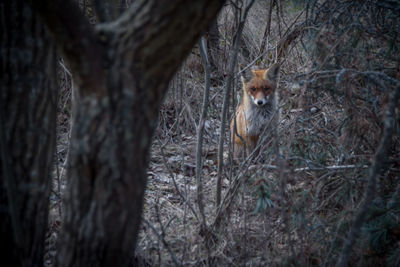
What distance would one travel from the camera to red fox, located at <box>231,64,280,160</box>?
233 inches

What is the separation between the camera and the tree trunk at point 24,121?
213 centimetres

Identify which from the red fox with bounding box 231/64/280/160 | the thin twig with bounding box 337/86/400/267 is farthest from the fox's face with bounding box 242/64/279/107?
the thin twig with bounding box 337/86/400/267

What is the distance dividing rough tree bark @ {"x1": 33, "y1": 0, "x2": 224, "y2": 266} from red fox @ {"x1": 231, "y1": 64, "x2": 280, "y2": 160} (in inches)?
164

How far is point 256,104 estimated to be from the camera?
20.0 ft

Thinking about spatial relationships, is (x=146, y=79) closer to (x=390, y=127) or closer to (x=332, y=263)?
(x=390, y=127)

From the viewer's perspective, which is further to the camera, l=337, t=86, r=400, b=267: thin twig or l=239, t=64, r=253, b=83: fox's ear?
l=239, t=64, r=253, b=83: fox's ear

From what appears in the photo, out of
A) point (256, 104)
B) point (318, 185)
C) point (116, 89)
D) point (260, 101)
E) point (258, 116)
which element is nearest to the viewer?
point (116, 89)

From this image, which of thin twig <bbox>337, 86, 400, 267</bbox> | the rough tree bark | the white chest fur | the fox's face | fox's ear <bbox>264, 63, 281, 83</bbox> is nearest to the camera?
the rough tree bark

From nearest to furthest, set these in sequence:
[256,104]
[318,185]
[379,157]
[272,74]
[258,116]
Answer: [379,157], [318,185], [272,74], [256,104], [258,116]

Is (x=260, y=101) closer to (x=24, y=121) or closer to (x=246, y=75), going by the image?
(x=246, y=75)

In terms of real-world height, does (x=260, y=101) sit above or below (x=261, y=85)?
below

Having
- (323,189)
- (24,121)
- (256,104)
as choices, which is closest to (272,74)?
(256,104)

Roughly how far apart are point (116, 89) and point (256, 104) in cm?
476

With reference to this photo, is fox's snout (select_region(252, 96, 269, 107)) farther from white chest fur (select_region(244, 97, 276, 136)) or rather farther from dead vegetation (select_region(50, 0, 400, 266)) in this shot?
dead vegetation (select_region(50, 0, 400, 266))
